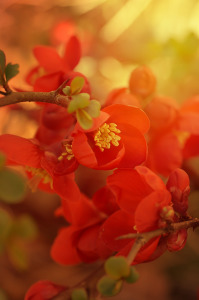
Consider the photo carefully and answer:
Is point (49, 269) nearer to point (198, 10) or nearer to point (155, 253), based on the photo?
point (155, 253)

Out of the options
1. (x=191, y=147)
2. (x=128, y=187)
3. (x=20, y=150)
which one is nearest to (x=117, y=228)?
(x=128, y=187)

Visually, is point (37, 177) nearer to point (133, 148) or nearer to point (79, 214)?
point (79, 214)

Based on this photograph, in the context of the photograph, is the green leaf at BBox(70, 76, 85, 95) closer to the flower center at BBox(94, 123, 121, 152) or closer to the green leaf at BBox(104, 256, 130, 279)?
the flower center at BBox(94, 123, 121, 152)

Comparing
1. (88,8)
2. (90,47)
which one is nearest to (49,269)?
(90,47)

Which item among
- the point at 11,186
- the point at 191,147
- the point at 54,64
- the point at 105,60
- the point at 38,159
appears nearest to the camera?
the point at 11,186

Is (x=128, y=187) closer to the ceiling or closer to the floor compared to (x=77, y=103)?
closer to the floor

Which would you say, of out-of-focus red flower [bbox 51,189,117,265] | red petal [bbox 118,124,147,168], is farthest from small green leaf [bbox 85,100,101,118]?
out-of-focus red flower [bbox 51,189,117,265]
